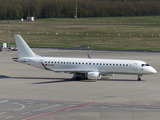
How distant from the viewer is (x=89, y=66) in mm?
58625

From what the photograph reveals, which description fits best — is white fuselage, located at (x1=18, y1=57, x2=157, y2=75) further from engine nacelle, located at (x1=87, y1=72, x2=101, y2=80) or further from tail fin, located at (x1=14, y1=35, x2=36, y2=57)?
engine nacelle, located at (x1=87, y1=72, x2=101, y2=80)

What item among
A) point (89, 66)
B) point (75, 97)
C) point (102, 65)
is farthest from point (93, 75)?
point (75, 97)

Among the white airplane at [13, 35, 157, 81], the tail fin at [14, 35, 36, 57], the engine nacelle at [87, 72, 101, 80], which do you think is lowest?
the engine nacelle at [87, 72, 101, 80]

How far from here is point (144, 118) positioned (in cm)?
3534

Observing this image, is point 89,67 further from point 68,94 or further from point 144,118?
point 144,118

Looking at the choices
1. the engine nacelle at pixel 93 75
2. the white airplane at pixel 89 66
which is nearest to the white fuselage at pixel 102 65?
the white airplane at pixel 89 66

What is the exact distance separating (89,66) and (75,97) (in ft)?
46.0

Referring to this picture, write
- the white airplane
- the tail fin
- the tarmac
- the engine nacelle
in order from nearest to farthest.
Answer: the tarmac < the engine nacelle < the white airplane < the tail fin

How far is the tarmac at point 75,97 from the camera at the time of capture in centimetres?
3678

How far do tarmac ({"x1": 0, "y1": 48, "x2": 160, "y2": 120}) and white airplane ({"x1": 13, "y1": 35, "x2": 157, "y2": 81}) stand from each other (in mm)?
1420

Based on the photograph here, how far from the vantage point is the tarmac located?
121 ft

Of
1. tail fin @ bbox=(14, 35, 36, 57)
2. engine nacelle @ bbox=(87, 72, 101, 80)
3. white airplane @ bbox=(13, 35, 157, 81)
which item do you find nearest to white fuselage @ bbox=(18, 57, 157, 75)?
white airplane @ bbox=(13, 35, 157, 81)

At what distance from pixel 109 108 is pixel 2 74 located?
100 feet

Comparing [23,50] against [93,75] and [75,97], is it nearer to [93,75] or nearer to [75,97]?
[93,75]
